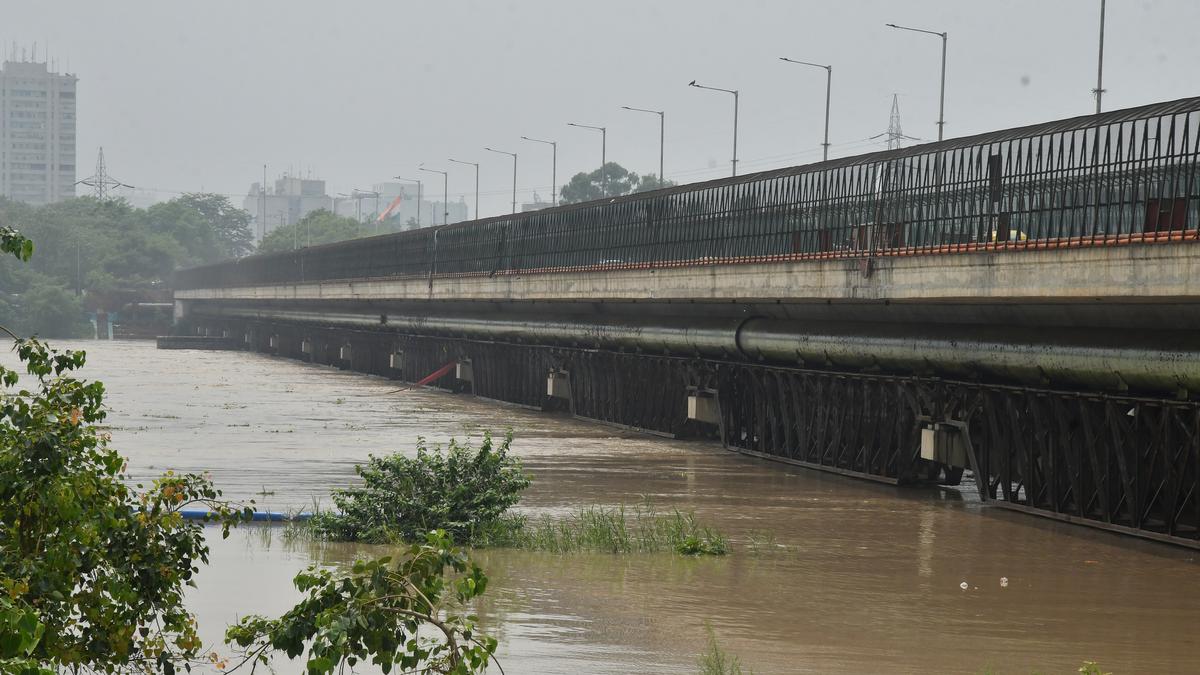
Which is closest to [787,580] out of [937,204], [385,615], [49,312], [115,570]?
[937,204]

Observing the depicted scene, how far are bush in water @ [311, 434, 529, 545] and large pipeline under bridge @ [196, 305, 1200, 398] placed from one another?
962cm

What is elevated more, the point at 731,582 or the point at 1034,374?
the point at 1034,374

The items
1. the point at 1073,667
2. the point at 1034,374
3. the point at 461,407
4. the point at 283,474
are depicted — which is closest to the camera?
the point at 1073,667

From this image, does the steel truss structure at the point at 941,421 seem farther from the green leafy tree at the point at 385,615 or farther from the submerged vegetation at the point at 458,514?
the green leafy tree at the point at 385,615

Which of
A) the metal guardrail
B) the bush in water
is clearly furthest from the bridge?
the bush in water

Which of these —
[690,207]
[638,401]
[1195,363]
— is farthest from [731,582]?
[638,401]

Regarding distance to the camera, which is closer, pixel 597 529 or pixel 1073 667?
pixel 1073 667

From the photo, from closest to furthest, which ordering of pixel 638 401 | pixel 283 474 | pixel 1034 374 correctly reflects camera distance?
pixel 1034 374
pixel 283 474
pixel 638 401

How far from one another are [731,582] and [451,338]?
5649cm

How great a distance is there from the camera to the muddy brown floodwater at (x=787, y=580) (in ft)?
57.6

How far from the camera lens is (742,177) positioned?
4441 centimetres

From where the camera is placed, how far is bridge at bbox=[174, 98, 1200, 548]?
25.6m

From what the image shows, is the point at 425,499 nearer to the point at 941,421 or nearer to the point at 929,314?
the point at 929,314

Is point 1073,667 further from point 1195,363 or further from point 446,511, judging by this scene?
point 446,511
